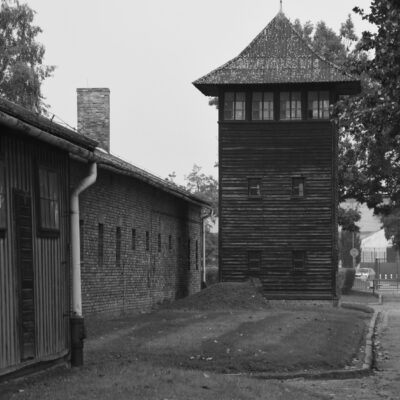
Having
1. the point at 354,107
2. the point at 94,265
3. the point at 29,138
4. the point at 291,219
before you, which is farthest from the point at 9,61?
the point at 29,138

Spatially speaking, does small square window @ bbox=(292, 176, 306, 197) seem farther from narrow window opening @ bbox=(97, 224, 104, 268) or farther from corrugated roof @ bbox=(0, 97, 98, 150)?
corrugated roof @ bbox=(0, 97, 98, 150)

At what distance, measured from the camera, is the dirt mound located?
3334 cm

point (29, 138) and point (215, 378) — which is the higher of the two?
point (29, 138)

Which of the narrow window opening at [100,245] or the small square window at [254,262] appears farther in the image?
the small square window at [254,262]

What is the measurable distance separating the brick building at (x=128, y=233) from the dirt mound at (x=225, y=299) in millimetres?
1496

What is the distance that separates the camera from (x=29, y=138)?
14.0 metres

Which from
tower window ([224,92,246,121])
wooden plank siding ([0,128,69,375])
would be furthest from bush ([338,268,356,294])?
wooden plank siding ([0,128,69,375])

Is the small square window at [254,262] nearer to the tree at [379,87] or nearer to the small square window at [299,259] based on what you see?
the small square window at [299,259]

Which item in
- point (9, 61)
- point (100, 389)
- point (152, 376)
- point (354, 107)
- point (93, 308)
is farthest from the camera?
point (9, 61)

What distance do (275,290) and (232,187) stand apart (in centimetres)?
435

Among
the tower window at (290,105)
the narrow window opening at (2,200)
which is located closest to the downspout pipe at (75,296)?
the narrow window opening at (2,200)

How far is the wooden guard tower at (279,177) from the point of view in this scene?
130 feet

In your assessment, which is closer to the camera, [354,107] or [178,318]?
[354,107]

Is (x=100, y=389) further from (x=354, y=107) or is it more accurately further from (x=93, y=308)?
(x=93, y=308)
